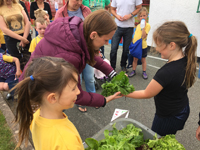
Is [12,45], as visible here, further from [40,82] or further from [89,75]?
[40,82]

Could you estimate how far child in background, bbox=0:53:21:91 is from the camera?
3.06 metres

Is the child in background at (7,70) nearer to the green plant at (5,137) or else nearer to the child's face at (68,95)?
the green plant at (5,137)

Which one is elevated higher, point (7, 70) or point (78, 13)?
point (78, 13)

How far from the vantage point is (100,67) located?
7.46 feet

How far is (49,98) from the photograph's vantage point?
1025mm

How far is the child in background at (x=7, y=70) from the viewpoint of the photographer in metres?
3.06

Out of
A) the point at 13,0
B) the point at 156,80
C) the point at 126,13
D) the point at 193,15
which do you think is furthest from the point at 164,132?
the point at 193,15

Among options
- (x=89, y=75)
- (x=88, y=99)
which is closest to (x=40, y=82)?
(x=88, y=99)

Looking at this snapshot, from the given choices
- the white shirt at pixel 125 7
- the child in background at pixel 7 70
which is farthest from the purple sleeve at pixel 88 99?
the white shirt at pixel 125 7

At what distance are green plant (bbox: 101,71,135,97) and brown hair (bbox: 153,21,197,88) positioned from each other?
655mm

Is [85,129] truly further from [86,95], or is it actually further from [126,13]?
[126,13]

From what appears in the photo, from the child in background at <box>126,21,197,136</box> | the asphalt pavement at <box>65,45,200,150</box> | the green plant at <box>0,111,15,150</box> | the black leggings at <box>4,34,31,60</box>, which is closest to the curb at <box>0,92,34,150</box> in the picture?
the green plant at <box>0,111,15,150</box>

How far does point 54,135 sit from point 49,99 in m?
0.25

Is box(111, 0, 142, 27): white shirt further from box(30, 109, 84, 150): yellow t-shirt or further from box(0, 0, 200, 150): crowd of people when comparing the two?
box(30, 109, 84, 150): yellow t-shirt
